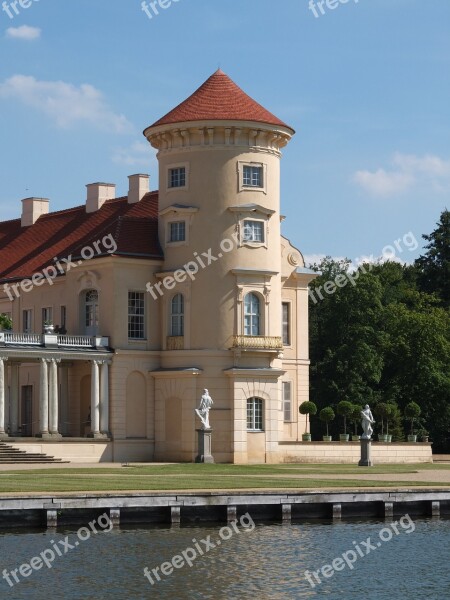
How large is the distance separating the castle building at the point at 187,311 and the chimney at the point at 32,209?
13.6 m

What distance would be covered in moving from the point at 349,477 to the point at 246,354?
13346 millimetres

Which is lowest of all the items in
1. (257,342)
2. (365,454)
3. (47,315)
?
(365,454)

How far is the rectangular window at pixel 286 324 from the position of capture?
6750cm

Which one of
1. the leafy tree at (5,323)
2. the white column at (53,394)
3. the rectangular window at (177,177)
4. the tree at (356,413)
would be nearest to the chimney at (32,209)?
the leafy tree at (5,323)

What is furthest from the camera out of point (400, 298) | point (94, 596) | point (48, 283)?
point (400, 298)

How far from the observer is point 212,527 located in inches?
1492

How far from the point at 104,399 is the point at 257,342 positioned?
671 cm

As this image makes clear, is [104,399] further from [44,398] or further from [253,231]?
[253,231]

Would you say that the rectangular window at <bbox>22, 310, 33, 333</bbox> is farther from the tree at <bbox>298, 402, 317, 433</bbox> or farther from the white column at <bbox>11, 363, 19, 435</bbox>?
the tree at <bbox>298, 402, 317, 433</bbox>

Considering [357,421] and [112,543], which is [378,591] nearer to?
[112,543]

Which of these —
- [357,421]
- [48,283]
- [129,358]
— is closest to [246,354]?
[129,358]

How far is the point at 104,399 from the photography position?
61.5 meters

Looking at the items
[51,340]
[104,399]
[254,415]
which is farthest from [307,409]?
[51,340]

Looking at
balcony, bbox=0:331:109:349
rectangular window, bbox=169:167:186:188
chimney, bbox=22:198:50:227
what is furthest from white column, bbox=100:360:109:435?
chimney, bbox=22:198:50:227
